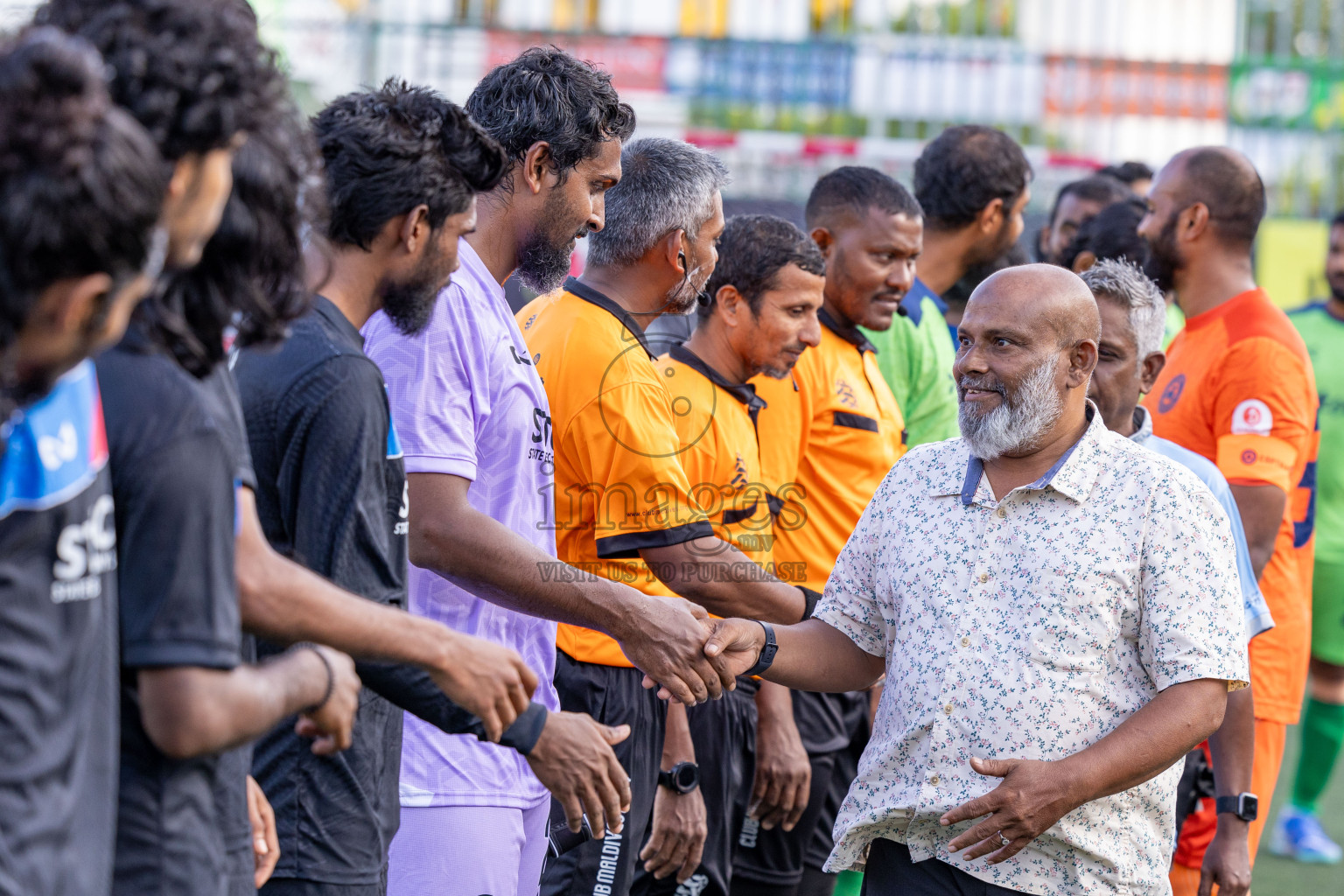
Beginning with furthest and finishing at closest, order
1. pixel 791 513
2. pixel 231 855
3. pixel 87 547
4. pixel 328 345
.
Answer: pixel 791 513, pixel 328 345, pixel 231 855, pixel 87 547

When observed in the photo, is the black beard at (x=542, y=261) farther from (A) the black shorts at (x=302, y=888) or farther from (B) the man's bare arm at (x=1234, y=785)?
(B) the man's bare arm at (x=1234, y=785)

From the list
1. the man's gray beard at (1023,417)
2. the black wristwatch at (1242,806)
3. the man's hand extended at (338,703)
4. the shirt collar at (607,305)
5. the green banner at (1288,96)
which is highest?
the green banner at (1288,96)

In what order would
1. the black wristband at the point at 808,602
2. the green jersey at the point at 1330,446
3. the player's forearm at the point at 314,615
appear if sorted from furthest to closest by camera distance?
the green jersey at the point at 1330,446, the black wristband at the point at 808,602, the player's forearm at the point at 314,615

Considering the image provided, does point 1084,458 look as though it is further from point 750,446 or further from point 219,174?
point 219,174

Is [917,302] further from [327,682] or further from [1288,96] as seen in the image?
[1288,96]

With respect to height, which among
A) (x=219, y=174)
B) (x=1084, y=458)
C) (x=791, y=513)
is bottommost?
(x=791, y=513)

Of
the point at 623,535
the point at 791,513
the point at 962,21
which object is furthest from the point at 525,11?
the point at 623,535

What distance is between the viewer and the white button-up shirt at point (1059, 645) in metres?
2.61

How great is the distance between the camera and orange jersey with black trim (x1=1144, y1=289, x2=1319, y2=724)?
4.10 m

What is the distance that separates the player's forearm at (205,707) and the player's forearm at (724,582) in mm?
1611

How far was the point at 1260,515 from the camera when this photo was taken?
4.06m

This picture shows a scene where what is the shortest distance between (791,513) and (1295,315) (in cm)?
304

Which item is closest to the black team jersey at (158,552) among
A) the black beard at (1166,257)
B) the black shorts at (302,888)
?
the black shorts at (302,888)

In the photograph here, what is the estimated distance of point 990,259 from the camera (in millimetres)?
5645
